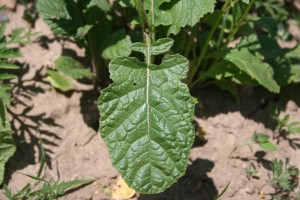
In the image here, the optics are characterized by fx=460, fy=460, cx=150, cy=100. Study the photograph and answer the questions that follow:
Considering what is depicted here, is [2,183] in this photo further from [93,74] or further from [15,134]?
[93,74]

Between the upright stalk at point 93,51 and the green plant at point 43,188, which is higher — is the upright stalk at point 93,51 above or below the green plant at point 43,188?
above

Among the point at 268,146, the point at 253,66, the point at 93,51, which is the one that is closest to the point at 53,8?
the point at 93,51

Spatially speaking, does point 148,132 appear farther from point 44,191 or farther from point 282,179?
point 282,179

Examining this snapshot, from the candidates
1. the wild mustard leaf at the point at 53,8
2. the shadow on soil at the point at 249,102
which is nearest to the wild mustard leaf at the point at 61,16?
the wild mustard leaf at the point at 53,8

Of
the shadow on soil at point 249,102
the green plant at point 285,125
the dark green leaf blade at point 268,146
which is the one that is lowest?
the dark green leaf blade at point 268,146

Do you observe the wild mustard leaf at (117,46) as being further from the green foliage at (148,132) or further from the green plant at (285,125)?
the green plant at (285,125)

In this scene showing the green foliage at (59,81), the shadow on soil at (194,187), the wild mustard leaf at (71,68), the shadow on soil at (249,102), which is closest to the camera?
the shadow on soil at (194,187)

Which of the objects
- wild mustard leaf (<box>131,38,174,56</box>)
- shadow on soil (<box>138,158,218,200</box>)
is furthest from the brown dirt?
wild mustard leaf (<box>131,38,174,56</box>)

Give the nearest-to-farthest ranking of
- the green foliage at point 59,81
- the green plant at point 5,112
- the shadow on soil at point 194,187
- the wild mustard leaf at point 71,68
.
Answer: the green plant at point 5,112, the shadow on soil at point 194,187, the wild mustard leaf at point 71,68, the green foliage at point 59,81
